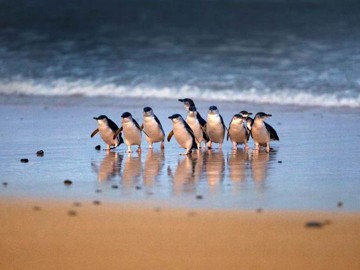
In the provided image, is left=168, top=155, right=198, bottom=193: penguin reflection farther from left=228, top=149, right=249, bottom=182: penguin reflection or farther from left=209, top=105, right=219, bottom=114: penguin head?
left=209, top=105, right=219, bottom=114: penguin head

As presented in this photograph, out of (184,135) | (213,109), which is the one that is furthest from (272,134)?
(184,135)

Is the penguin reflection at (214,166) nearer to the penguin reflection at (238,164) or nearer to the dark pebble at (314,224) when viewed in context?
the penguin reflection at (238,164)

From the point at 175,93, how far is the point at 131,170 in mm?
7648

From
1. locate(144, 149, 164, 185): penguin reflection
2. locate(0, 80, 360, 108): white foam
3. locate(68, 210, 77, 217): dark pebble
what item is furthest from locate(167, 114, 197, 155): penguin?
locate(0, 80, 360, 108): white foam

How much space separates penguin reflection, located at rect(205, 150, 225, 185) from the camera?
9.13 metres

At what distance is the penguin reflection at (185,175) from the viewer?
8.71 meters

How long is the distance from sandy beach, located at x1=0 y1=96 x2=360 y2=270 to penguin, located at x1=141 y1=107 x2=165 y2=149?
6.6 inches

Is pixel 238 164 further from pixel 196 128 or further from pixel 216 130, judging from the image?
pixel 196 128

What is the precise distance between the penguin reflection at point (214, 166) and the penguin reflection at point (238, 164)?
0.28ft

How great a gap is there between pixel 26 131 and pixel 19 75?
7248mm

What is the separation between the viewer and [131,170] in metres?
9.79

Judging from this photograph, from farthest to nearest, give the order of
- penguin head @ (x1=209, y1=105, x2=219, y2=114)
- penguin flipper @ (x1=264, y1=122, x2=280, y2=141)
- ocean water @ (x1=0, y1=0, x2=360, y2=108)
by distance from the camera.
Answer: ocean water @ (x1=0, y1=0, x2=360, y2=108) → penguin head @ (x1=209, y1=105, x2=219, y2=114) → penguin flipper @ (x1=264, y1=122, x2=280, y2=141)

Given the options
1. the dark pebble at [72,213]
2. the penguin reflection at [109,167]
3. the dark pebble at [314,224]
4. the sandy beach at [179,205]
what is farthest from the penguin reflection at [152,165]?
the dark pebble at [314,224]

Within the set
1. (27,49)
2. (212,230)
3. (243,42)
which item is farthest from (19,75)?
(212,230)
